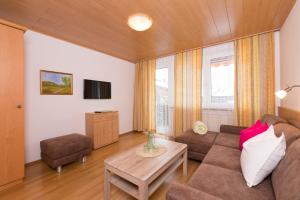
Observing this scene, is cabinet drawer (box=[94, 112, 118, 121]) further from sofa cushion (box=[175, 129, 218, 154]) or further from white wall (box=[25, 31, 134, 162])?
sofa cushion (box=[175, 129, 218, 154])

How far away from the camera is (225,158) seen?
5.44ft

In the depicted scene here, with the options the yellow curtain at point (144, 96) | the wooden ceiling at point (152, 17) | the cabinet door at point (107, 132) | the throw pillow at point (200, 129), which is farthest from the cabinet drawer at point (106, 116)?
the throw pillow at point (200, 129)

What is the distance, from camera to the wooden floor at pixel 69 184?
5.59 feet

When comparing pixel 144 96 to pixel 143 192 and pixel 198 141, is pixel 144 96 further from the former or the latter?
pixel 143 192

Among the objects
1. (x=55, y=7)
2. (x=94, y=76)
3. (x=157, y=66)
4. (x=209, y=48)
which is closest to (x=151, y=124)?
(x=157, y=66)

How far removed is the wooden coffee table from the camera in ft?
4.26

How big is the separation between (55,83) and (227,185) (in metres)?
3.28

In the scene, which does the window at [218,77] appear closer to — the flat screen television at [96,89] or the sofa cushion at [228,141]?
the sofa cushion at [228,141]

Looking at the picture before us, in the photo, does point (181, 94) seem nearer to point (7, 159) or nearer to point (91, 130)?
point (91, 130)

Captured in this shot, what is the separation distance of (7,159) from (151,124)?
3.28 meters

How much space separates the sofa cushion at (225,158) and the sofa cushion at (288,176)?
1.48ft

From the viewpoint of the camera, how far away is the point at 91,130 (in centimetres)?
321

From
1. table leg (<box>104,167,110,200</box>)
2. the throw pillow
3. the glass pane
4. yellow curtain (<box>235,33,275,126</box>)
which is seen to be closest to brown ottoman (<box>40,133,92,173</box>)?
table leg (<box>104,167,110,200</box>)

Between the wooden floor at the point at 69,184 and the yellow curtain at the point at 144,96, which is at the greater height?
the yellow curtain at the point at 144,96
